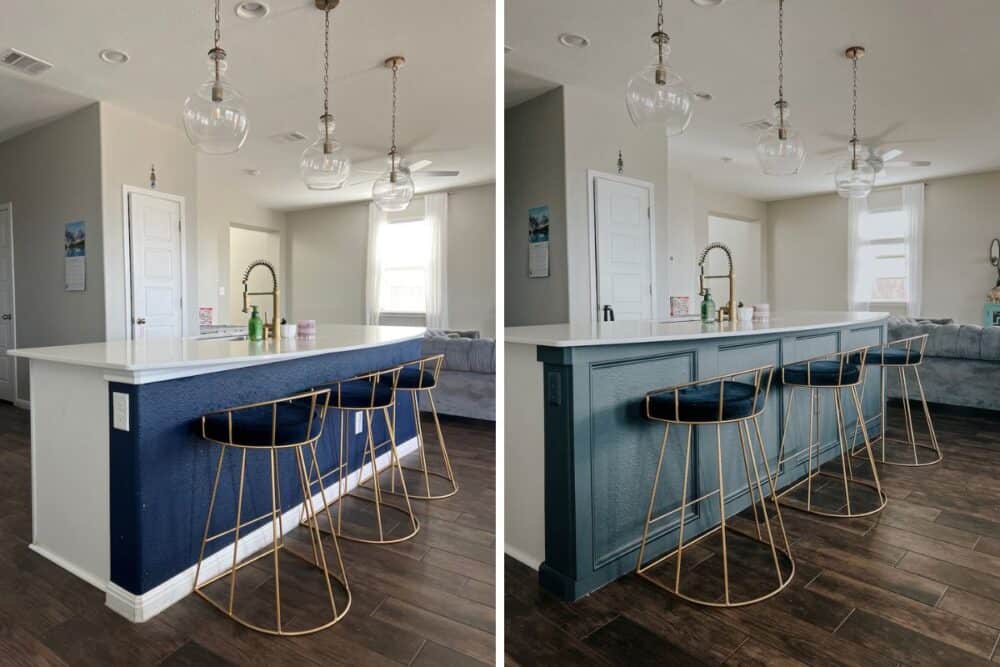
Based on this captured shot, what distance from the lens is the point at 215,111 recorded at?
5.84 feet

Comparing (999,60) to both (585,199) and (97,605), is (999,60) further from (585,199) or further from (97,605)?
(97,605)

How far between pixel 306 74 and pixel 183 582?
1.97 meters

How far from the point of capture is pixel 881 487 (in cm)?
156

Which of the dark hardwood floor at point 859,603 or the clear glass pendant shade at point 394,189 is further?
the clear glass pendant shade at point 394,189

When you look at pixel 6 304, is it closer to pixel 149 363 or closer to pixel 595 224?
pixel 149 363

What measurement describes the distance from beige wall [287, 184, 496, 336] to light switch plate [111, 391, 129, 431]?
0.90 meters

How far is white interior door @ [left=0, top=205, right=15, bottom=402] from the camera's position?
1398 millimetres

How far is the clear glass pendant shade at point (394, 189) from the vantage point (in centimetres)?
233

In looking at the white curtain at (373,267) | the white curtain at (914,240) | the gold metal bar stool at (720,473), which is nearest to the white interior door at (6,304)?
the white curtain at (373,267)

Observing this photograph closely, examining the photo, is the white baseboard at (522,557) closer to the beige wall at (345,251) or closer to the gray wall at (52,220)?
the beige wall at (345,251)

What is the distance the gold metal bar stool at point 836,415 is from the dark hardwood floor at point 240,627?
42.8 inches

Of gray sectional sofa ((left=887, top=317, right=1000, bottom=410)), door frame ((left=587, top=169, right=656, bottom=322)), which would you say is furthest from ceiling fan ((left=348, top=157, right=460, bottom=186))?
gray sectional sofa ((left=887, top=317, right=1000, bottom=410))

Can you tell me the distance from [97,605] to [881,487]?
2219 millimetres

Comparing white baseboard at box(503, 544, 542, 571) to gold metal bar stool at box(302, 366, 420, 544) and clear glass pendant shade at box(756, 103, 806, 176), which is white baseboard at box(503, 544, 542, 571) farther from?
clear glass pendant shade at box(756, 103, 806, 176)
